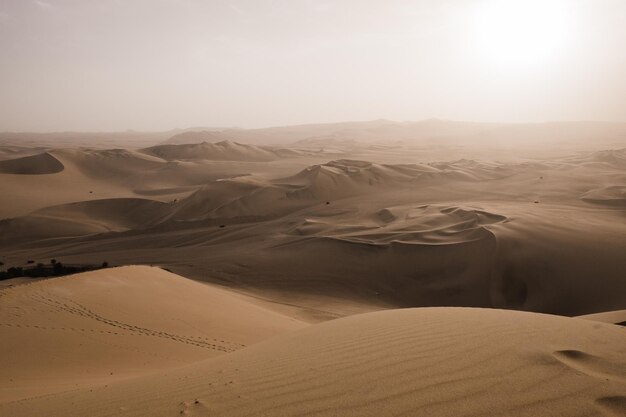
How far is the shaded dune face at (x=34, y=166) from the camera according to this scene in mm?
34062

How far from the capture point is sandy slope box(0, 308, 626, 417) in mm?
2340

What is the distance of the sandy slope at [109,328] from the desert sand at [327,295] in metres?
0.03

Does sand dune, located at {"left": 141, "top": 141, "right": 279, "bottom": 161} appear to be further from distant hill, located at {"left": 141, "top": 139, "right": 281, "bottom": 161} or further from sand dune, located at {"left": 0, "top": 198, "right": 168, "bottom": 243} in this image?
sand dune, located at {"left": 0, "top": 198, "right": 168, "bottom": 243}

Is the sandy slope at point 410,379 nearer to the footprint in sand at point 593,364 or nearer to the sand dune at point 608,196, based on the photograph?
the footprint in sand at point 593,364

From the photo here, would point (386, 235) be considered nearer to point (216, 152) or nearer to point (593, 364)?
point (593, 364)

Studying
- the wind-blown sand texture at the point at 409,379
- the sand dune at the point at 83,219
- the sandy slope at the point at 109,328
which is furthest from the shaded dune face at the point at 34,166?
the wind-blown sand texture at the point at 409,379

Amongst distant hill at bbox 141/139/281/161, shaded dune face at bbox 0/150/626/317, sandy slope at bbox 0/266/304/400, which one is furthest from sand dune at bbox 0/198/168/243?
distant hill at bbox 141/139/281/161

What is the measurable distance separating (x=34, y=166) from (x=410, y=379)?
39.9m

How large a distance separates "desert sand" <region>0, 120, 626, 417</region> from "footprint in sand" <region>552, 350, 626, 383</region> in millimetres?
18

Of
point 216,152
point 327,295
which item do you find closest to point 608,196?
point 327,295

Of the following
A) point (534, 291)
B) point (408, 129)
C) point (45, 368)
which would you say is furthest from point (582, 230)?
point (408, 129)

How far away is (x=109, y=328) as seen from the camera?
6.34 m

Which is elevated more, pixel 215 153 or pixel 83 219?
pixel 215 153

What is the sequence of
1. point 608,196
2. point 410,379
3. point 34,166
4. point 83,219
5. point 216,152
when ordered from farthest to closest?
point 216,152
point 34,166
point 83,219
point 608,196
point 410,379
